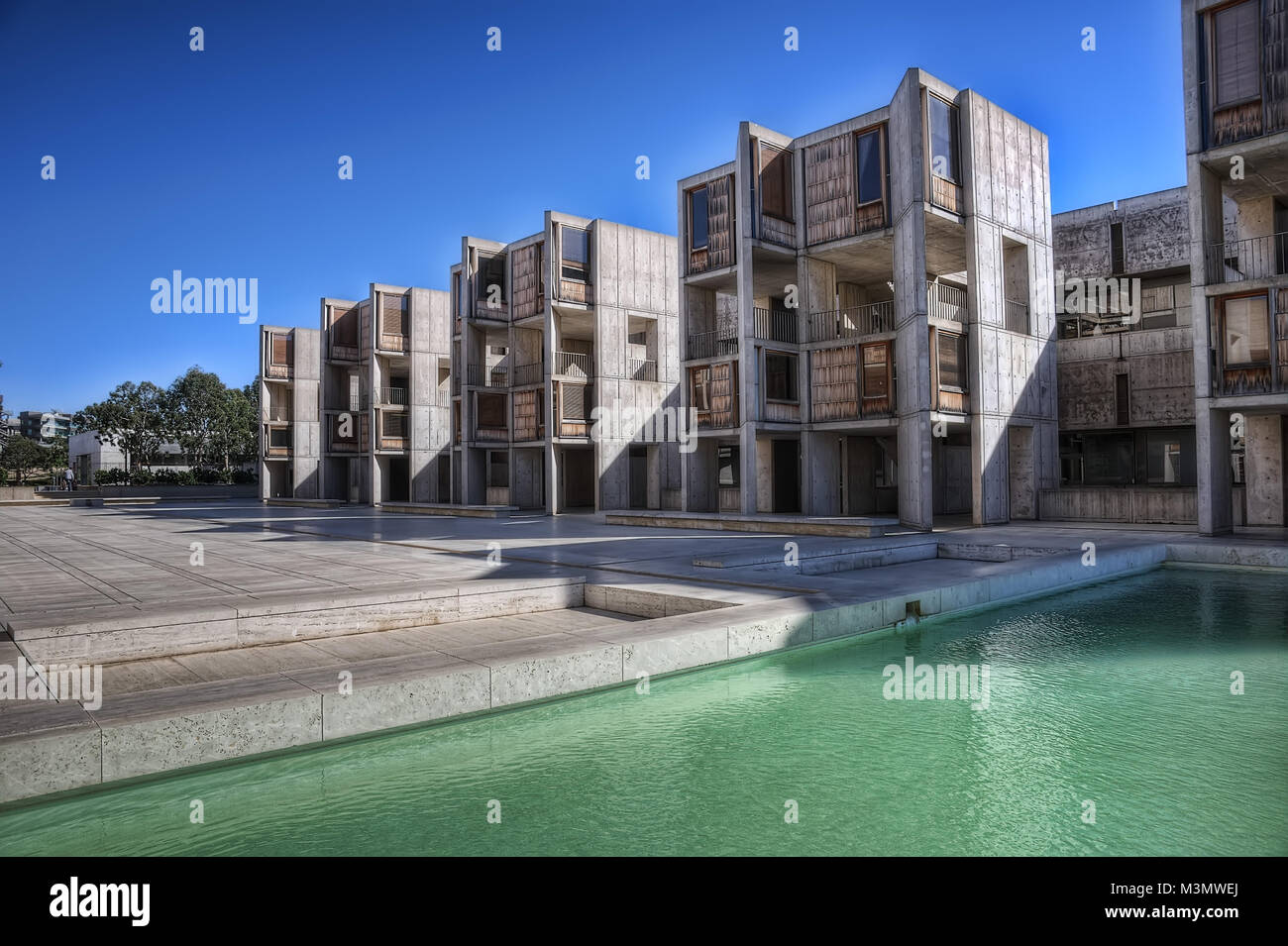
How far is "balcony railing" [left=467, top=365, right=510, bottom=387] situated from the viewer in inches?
1457

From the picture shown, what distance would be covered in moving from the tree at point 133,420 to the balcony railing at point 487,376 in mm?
53865

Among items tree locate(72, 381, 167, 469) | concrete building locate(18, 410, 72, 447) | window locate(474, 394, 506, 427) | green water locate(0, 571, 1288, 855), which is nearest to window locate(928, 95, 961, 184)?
green water locate(0, 571, 1288, 855)

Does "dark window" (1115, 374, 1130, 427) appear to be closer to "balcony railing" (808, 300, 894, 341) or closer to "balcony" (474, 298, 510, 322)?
"balcony railing" (808, 300, 894, 341)

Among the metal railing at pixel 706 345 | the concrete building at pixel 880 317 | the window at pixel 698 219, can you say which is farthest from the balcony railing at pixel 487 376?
the concrete building at pixel 880 317

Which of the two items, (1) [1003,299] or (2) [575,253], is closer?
(1) [1003,299]

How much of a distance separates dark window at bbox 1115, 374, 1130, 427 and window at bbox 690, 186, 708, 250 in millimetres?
16310

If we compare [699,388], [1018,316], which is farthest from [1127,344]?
[699,388]

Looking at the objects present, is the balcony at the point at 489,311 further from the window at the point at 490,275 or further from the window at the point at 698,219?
the window at the point at 698,219

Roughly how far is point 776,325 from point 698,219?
4829 millimetres

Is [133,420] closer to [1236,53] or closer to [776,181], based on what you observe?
[776,181]

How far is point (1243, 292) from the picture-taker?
18.1 meters

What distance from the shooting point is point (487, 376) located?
130ft
